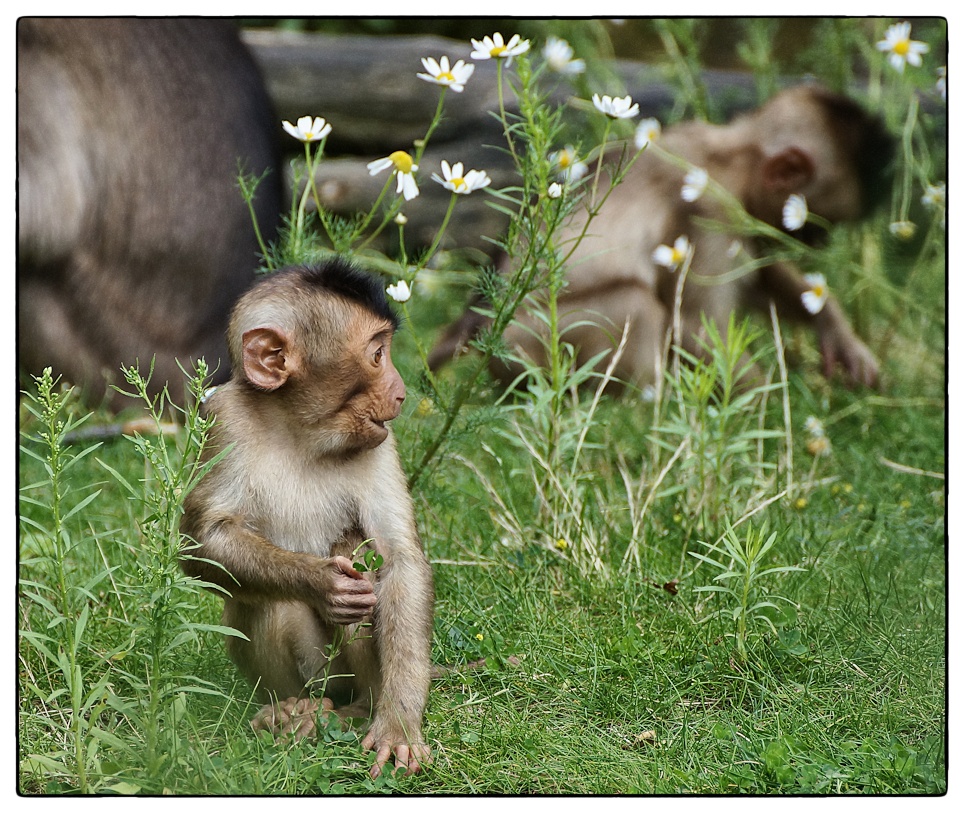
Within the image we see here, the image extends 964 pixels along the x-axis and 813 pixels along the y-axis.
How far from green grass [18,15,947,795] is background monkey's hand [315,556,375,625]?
0.36m

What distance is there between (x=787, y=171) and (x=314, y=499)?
4465 millimetres

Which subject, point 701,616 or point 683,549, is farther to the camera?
point 683,549

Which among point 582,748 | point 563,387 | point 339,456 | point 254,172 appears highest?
point 254,172

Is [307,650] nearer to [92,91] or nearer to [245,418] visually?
[245,418]

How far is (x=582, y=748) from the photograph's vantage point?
3.62m

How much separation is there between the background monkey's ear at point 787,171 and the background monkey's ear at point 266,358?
4.35m

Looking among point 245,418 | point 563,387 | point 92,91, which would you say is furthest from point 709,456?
point 92,91

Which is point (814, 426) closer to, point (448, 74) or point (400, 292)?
point (400, 292)

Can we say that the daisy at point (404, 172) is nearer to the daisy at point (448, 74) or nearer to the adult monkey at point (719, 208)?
the daisy at point (448, 74)

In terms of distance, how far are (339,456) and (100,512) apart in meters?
2.14

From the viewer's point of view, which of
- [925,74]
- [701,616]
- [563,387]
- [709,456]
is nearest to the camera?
[701,616]

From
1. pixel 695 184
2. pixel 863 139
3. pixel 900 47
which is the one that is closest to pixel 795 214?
pixel 695 184

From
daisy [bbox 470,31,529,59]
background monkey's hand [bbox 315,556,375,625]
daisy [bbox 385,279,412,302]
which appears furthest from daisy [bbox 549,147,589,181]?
background monkey's hand [bbox 315,556,375,625]

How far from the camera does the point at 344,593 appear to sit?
3.38 m
